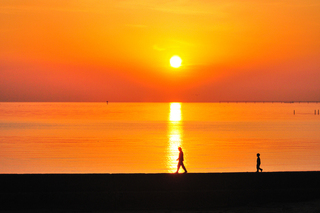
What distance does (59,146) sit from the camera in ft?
183

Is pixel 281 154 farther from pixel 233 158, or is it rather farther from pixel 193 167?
pixel 193 167

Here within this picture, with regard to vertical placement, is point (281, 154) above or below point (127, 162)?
above

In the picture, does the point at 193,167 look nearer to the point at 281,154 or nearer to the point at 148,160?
the point at 148,160

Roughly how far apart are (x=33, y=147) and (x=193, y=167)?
2807 cm
